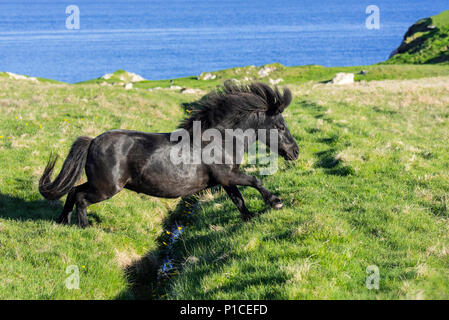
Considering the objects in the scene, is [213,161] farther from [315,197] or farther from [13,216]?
[13,216]

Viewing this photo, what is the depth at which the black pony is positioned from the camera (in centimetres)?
761

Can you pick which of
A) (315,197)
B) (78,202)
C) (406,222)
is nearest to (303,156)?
(315,197)

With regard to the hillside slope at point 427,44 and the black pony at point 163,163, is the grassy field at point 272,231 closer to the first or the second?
the black pony at point 163,163

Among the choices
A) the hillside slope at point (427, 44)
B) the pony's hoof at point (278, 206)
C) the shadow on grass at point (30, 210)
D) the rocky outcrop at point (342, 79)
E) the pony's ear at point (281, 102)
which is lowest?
the shadow on grass at point (30, 210)

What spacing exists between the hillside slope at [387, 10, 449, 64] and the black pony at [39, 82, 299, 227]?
59512 millimetres

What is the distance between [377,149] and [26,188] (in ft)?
34.3

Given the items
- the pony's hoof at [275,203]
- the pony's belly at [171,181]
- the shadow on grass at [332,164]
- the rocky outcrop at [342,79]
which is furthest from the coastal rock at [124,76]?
the pony's hoof at [275,203]

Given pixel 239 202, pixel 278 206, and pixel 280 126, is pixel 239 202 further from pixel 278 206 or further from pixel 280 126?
pixel 280 126

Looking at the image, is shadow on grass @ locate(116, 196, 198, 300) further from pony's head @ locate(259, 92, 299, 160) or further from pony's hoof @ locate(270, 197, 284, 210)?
pony's head @ locate(259, 92, 299, 160)

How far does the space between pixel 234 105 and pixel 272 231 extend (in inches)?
108

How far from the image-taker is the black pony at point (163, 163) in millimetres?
7605

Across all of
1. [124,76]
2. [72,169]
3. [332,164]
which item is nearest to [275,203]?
[72,169]

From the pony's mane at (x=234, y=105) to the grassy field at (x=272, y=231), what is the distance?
211 cm

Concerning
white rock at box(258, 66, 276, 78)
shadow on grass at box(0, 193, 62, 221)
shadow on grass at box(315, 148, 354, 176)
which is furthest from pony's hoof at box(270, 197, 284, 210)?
white rock at box(258, 66, 276, 78)
